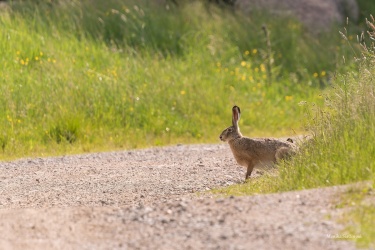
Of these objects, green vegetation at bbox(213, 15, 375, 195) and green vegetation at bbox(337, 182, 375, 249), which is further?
green vegetation at bbox(213, 15, 375, 195)

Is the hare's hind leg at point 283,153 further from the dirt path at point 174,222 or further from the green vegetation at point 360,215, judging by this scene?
the green vegetation at point 360,215

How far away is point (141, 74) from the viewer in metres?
18.4

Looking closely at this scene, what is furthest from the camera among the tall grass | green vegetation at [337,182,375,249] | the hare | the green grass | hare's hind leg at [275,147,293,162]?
the tall grass

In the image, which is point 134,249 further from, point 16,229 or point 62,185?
point 62,185

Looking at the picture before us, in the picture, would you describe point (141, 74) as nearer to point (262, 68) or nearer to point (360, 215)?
point (262, 68)

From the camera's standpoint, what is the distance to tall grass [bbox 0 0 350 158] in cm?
1666

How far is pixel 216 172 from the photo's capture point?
13234 millimetres

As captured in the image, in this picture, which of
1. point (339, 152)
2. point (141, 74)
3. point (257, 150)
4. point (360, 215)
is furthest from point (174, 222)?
point (141, 74)

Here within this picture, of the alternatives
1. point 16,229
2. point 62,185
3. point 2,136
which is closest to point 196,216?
point 16,229

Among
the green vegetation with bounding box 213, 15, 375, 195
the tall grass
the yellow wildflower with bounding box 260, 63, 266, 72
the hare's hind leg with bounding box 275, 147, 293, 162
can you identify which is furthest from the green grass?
the yellow wildflower with bounding box 260, 63, 266, 72

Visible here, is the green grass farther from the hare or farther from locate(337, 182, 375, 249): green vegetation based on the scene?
the hare

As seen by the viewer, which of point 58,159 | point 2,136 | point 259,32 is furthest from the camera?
point 259,32

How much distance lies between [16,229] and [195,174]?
4975 mm

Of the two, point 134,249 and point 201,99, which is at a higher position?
point 201,99
